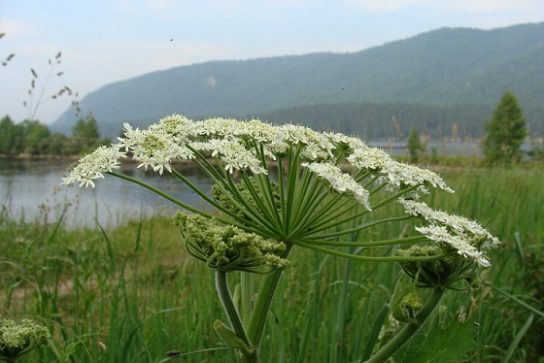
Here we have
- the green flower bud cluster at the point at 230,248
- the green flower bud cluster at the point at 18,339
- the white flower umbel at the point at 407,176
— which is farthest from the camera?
the white flower umbel at the point at 407,176

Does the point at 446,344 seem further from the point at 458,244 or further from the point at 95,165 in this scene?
the point at 95,165

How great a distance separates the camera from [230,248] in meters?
1.23

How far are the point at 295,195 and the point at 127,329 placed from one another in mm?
1587

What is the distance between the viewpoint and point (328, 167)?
1563 mm

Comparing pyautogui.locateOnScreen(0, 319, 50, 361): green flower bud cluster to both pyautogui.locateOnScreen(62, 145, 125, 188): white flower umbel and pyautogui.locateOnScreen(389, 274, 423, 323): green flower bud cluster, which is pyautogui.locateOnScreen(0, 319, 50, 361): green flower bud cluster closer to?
pyautogui.locateOnScreen(62, 145, 125, 188): white flower umbel

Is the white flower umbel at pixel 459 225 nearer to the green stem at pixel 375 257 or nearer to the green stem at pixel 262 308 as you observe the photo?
the green stem at pixel 375 257

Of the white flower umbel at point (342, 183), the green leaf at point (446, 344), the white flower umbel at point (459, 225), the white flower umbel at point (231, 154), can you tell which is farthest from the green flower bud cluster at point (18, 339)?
the white flower umbel at point (459, 225)

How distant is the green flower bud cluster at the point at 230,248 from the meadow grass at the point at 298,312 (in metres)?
0.59

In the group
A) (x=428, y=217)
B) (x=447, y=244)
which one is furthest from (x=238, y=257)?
(x=428, y=217)

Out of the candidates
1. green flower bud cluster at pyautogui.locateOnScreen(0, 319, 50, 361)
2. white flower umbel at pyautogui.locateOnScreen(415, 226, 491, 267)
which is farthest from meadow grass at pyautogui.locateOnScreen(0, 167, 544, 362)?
white flower umbel at pyautogui.locateOnScreen(415, 226, 491, 267)

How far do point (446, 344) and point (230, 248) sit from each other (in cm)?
73

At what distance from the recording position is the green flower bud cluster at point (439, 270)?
5.00 feet

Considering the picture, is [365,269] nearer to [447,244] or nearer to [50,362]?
[50,362]

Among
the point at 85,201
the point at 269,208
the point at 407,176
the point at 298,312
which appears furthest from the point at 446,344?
the point at 85,201
